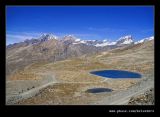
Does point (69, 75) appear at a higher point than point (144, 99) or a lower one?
higher

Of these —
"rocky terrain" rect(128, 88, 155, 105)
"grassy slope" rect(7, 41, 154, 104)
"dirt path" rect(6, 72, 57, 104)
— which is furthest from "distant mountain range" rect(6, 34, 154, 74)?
"rocky terrain" rect(128, 88, 155, 105)

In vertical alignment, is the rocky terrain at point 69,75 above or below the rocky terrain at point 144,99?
above

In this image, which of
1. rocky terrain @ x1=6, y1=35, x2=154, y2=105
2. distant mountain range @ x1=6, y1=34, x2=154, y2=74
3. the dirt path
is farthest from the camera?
distant mountain range @ x1=6, y1=34, x2=154, y2=74

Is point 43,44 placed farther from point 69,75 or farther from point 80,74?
point 69,75

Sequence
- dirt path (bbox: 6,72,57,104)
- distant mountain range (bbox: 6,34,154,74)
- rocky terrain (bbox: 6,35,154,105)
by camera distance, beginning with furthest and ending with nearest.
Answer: distant mountain range (bbox: 6,34,154,74)
rocky terrain (bbox: 6,35,154,105)
dirt path (bbox: 6,72,57,104)

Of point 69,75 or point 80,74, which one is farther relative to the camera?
point 80,74

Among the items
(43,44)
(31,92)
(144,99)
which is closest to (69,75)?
(31,92)

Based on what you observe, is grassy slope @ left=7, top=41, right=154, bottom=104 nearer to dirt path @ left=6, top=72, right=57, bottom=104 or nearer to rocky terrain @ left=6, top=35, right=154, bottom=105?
rocky terrain @ left=6, top=35, right=154, bottom=105

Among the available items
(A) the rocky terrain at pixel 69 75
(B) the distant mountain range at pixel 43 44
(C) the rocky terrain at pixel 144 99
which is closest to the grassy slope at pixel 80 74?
(A) the rocky terrain at pixel 69 75

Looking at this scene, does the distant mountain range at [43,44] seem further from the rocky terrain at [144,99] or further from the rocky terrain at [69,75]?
the rocky terrain at [144,99]
